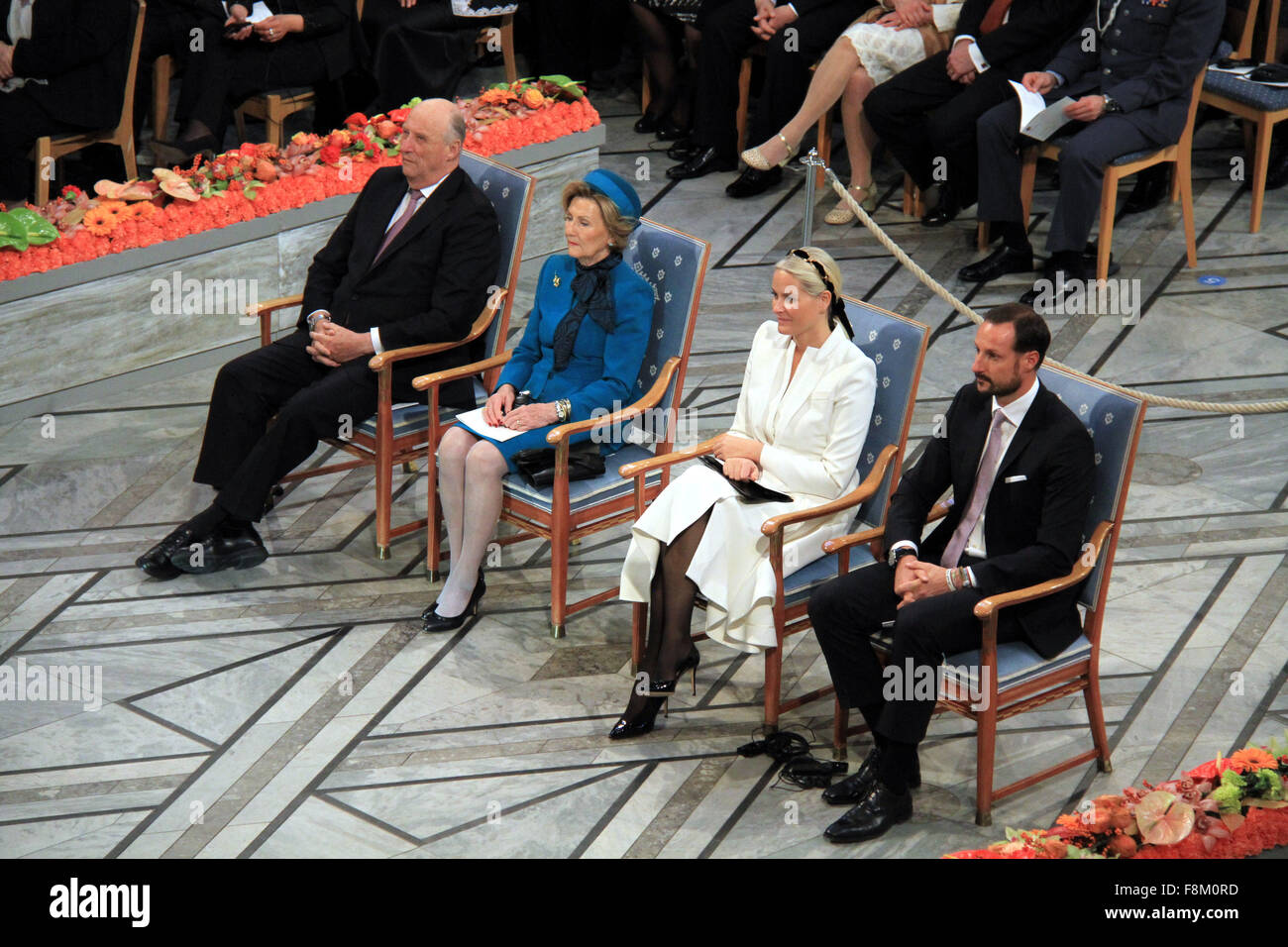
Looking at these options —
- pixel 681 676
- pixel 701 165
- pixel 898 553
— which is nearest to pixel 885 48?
pixel 701 165

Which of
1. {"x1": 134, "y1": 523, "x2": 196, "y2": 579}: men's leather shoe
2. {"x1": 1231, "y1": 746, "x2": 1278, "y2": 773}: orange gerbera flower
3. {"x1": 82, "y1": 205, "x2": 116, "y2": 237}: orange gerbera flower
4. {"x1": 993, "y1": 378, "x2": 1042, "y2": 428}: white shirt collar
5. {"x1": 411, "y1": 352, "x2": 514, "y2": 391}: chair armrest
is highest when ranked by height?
{"x1": 993, "y1": 378, "x2": 1042, "y2": 428}: white shirt collar

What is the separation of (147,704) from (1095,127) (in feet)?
13.8

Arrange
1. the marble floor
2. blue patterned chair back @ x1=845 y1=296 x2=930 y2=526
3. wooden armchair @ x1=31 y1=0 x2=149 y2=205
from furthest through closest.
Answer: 1. wooden armchair @ x1=31 y1=0 x2=149 y2=205
2. blue patterned chair back @ x1=845 y1=296 x2=930 y2=526
3. the marble floor

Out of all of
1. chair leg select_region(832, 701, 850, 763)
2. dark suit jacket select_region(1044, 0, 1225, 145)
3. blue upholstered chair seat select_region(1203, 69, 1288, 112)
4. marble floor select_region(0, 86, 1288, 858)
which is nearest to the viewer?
marble floor select_region(0, 86, 1288, 858)

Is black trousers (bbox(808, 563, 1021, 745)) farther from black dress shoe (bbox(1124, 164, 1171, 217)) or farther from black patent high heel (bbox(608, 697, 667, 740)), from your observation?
black dress shoe (bbox(1124, 164, 1171, 217))

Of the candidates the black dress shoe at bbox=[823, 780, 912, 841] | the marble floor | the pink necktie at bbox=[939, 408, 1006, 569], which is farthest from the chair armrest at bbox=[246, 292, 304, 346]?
the black dress shoe at bbox=[823, 780, 912, 841]

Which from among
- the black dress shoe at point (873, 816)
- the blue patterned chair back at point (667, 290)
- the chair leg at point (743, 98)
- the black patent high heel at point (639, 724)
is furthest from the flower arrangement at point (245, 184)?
the black dress shoe at point (873, 816)

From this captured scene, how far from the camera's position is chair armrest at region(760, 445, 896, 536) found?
4141mm

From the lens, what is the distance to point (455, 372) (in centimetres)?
505

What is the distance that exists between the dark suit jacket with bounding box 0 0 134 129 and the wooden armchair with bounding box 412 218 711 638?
292cm

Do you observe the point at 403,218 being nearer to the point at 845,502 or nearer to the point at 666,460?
the point at 666,460
